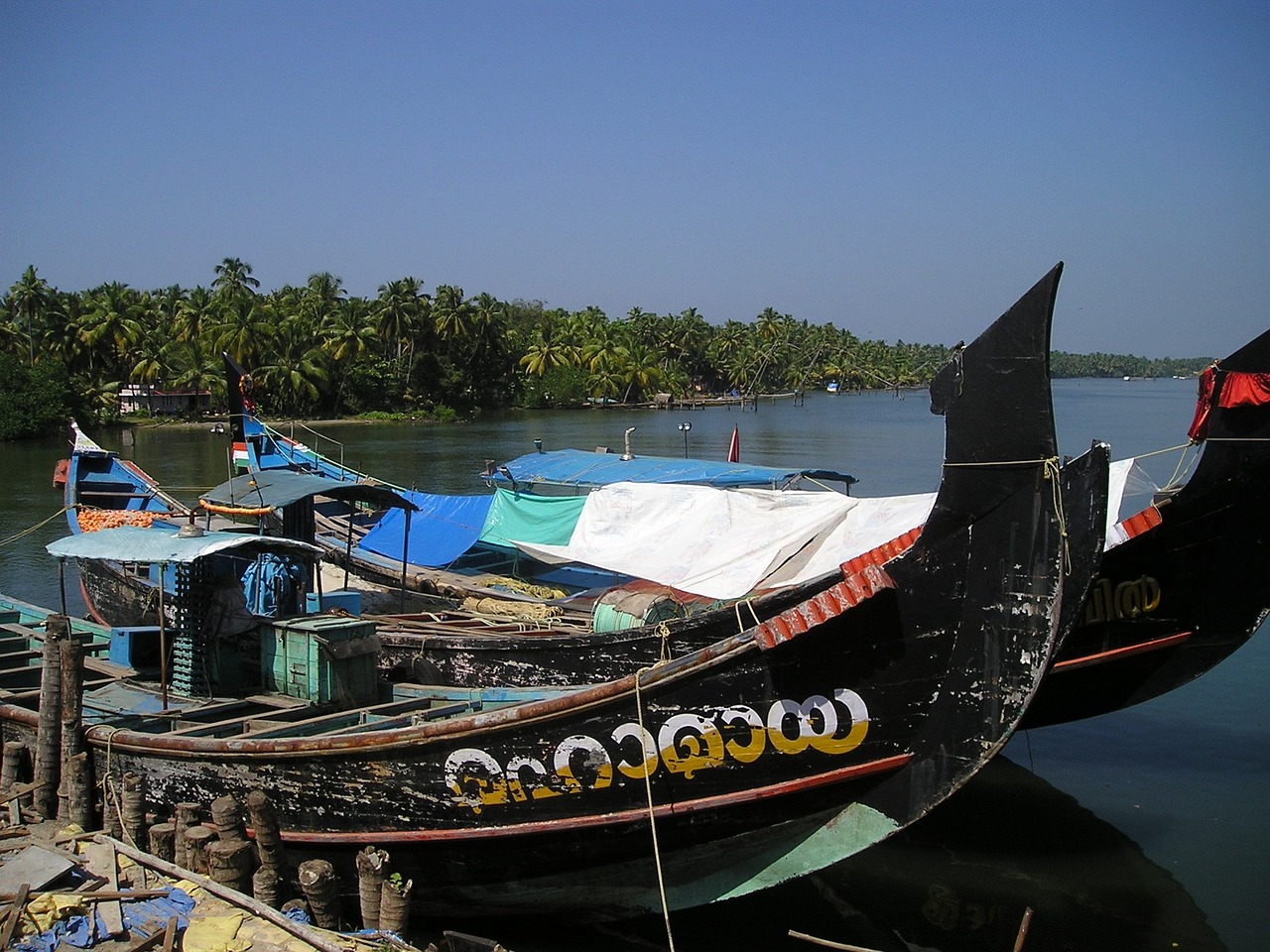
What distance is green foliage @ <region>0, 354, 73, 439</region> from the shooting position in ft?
159

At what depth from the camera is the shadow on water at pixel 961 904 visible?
329 inches

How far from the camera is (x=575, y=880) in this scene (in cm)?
772

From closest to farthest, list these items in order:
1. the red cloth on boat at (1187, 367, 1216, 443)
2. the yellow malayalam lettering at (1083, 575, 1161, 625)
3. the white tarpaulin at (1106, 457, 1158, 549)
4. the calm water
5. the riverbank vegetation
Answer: the calm water, the red cloth on boat at (1187, 367, 1216, 443), the yellow malayalam lettering at (1083, 575, 1161, 625), the white tarpaulin at (1106, 457, 1158, 549), the riverbank vegetation

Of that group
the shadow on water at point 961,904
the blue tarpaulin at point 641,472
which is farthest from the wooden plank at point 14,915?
the blue tarpaulin at point 641,472

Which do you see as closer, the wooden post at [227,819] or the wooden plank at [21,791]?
the wooden post at [227,819]

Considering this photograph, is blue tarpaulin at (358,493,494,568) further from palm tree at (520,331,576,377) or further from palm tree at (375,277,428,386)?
palm tree at (520,331,576,377)

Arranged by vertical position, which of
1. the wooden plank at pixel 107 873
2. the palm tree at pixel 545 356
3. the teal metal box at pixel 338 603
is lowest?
the wooden plank at pixel 107 873

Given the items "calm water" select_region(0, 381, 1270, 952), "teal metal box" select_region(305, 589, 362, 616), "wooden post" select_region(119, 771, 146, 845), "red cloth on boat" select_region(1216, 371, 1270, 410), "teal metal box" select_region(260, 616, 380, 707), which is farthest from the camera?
"teal metal box" select_region(305, 589, 362, 616)

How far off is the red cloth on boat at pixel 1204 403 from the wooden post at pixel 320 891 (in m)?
8.26

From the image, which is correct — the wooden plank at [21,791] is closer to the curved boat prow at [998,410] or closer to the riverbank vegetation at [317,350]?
the curved boat prow at [998,410]

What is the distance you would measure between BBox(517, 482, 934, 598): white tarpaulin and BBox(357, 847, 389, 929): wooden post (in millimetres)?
5743

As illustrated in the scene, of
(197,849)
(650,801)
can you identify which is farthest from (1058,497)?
(197,849)

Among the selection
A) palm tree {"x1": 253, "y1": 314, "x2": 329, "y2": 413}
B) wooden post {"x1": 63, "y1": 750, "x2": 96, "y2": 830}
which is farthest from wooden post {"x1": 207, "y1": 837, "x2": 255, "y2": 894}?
palm tree {"x1": 253, "y1": 314, "x2": 329, "y2": 413}

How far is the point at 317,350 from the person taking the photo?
62781mm
